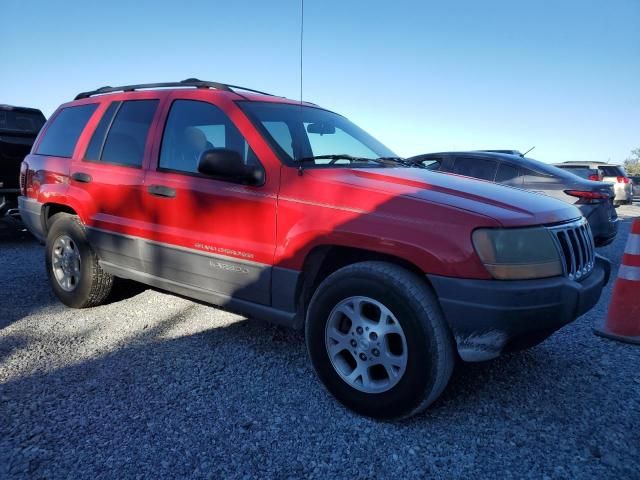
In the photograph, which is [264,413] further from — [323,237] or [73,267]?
[73,267]

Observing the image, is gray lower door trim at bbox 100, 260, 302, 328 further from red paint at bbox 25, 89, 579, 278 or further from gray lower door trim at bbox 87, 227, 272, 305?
red paint at bbox 25, 89, 579, 278

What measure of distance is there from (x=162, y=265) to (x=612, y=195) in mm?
5431

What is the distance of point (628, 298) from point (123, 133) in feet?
12.9

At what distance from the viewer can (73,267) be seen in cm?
400

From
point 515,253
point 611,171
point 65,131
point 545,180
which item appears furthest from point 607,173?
point 65,131

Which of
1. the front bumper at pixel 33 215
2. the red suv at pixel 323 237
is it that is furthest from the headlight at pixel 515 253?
the front bumper at pixel 33 215

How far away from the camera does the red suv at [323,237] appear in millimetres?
2186

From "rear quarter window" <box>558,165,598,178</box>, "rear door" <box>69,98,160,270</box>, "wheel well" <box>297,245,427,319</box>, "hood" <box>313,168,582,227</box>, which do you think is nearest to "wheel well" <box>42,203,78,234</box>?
"rear door" <box>69,98,160,270</box>

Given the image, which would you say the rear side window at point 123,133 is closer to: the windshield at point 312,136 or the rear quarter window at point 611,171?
the windshield at point 312,136

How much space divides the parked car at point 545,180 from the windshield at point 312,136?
2097 millimetres

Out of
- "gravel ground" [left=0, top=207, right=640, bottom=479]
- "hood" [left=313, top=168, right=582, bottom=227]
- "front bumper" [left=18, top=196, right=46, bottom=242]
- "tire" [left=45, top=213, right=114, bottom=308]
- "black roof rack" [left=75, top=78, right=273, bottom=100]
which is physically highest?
"black roof rack" [left=75, top=78, right=273, bottom=100]

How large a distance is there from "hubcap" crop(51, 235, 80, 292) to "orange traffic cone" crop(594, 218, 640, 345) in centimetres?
422

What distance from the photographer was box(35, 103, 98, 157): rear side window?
13.3 ft

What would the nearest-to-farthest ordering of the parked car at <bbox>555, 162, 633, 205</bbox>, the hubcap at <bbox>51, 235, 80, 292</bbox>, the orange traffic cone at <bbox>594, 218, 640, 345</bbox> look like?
the orange traffic cone at <bbox>594, 218, 640, 345</bbox> < the hubcap at <bbox>51, 235, 80, 292</bbox> < the parked car at <bbox>555, 162, 633, 205</bbox>
